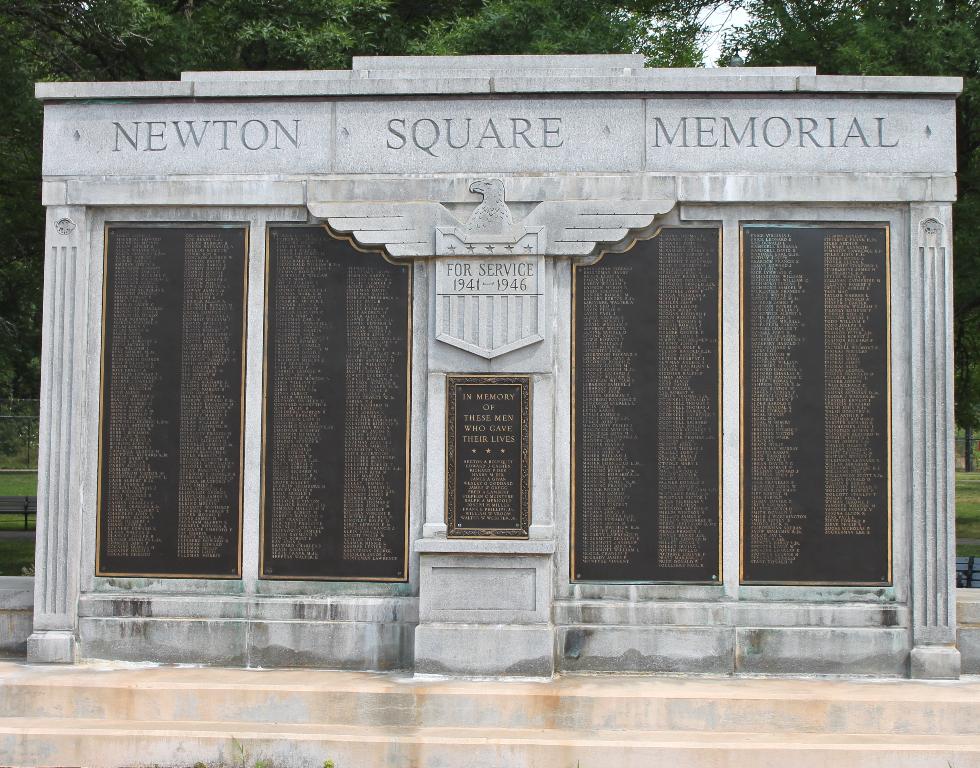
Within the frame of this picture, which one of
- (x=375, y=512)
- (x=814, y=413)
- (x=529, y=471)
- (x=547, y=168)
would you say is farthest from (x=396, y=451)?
(x=814, y=413)

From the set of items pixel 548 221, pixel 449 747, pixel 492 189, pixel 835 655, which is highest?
pixel 492 189

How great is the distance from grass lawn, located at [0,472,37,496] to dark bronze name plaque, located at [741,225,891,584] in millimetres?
27792

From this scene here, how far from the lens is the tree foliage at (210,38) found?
18250 mm

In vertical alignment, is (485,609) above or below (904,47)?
below

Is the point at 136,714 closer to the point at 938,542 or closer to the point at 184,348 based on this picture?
the point at 184,348

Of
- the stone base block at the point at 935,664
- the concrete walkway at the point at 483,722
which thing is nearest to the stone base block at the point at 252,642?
the concrete walkway at the point at 483,722

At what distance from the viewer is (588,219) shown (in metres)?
11.4

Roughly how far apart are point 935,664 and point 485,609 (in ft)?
14.6

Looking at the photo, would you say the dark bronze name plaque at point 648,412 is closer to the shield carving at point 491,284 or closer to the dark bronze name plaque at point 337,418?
the shield carving at point 491,284

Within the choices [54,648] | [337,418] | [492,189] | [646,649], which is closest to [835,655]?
[646,649]

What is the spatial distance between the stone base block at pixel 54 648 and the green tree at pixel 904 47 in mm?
14031

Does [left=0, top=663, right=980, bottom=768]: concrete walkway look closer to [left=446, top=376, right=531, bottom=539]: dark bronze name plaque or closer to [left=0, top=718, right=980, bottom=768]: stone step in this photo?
[left=0, top=718, right=980, bottom=768]: stone step

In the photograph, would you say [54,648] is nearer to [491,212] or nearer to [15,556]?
[491,212]

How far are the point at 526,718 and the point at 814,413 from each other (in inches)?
167
